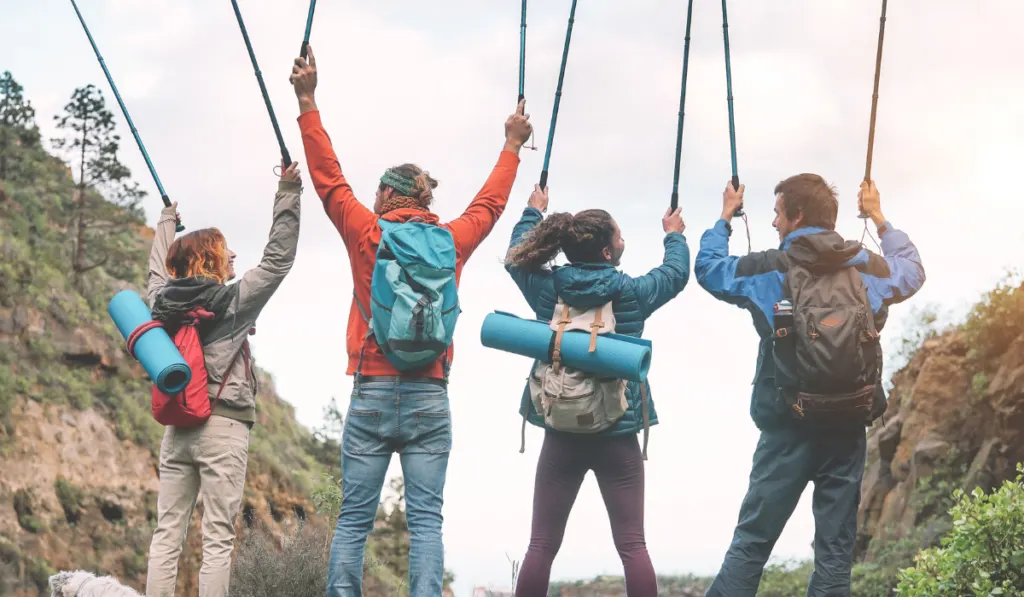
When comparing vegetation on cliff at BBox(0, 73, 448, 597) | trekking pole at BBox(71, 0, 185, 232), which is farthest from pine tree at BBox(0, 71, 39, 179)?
trekking pole at BBox(71, 0, 185, 232)

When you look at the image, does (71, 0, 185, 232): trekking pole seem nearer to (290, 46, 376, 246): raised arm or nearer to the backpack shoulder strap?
(290, 46, 376, 246): raised arm

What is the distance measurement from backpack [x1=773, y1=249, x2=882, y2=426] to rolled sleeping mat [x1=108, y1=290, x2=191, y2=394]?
3007 millimetres

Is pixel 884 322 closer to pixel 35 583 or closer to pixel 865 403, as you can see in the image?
pixel 865 403

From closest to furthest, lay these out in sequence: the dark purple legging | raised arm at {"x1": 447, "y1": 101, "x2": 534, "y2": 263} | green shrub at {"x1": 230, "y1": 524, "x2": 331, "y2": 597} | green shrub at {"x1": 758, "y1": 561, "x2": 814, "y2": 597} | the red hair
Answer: the dark purple legging
raised arm at {"x1": 447, "y1": 101, "x2": 534, "y2": 263}
the red hair
green shrub at {"x1": 230, "y1": 524, "x2": 331, "y2": 597}
green shrub at {"x1": 758, "y1": 561, "x2": 814, "y2": 597}

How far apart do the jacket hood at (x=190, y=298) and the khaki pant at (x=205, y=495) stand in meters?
0.59

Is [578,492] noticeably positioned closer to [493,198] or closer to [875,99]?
[493,198]

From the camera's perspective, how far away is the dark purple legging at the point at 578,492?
5457 millimetres

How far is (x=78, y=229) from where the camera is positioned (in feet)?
77.0

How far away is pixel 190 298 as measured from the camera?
576cm

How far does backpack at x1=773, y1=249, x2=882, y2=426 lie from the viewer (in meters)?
5.19

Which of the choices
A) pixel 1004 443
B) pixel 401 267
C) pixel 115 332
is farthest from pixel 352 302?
pixel 115 332

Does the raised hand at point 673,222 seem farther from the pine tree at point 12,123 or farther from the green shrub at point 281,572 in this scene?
the pine tree at point 12,123

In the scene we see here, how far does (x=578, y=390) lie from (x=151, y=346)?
222cm

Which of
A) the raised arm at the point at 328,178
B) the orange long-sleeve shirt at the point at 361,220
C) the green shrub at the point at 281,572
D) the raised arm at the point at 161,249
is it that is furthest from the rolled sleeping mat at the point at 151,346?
the green shrub at the point at 281,572
